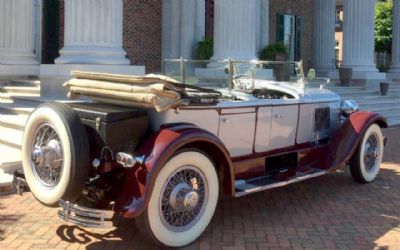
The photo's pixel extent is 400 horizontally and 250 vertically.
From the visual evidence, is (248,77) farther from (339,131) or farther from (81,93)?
(81,93)

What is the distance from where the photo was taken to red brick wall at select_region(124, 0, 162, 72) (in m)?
15.3

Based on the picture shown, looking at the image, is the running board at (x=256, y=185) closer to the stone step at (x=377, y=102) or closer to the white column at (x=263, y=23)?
the stone step at (x=377, y=102)

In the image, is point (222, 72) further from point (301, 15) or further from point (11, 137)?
point (301, 15)

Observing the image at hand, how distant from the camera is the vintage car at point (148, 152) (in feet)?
12.8

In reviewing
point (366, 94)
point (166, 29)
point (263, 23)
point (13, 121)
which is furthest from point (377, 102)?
point (13, 121)

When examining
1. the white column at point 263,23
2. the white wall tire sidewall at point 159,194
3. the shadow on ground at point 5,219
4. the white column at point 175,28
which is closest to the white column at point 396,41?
the white column at point 263,23

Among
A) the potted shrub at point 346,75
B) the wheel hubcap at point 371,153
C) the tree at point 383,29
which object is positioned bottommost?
the wheel hubcap at point 371,153

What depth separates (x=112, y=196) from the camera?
13.5ft

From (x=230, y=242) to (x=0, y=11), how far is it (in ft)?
28.4

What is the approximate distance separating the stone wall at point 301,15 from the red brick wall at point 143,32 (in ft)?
20.3

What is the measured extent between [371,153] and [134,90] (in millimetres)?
3573

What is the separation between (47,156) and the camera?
4094 mm

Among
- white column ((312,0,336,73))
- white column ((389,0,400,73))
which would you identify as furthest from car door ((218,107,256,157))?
white column ((389,0,400,73))

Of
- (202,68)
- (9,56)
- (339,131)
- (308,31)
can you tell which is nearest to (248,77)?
(202,68)
